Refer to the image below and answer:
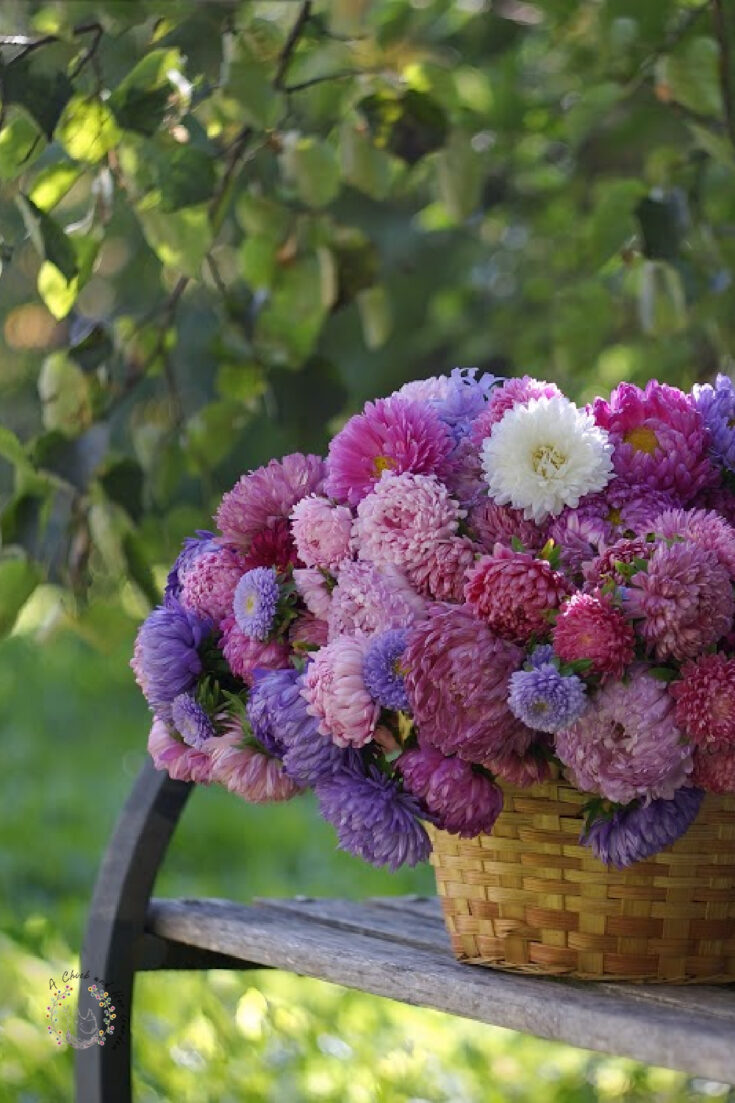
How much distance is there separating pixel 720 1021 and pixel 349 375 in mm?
3575

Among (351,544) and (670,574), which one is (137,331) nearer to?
(351,544)

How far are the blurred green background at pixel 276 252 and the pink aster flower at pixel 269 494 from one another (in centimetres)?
34

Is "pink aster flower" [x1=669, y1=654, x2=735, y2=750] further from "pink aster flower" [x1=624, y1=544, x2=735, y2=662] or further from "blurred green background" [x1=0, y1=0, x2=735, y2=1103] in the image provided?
"blurred green background" [x1=0, y1=0, x2=735, y2=1103]

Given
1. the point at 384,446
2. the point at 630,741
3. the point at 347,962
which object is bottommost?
the point at 347,962

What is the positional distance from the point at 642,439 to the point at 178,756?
395mm

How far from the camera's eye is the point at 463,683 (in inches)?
36.7

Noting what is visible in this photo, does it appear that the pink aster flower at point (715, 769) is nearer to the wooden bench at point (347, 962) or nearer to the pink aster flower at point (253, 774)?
the wooden bench at point (347, 962)

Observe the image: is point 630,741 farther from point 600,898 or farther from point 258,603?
point 258,603

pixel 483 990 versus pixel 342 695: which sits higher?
pixel 342 695

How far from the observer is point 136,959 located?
56.8 inches

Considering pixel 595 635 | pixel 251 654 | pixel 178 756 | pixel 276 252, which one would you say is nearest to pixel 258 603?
pixel 251 654

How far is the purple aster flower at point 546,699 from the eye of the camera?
0.91 meters

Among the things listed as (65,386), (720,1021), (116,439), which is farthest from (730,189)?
(116,439)

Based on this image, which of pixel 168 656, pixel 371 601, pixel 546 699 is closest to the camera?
pixel 546 699
